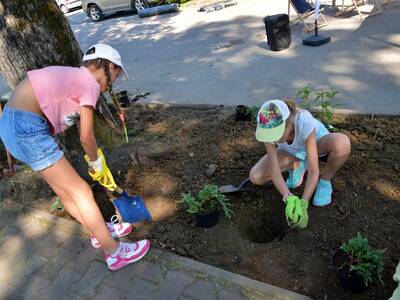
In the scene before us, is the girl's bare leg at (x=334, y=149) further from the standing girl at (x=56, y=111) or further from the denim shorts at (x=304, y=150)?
the standing girl at (x=56, y=111)

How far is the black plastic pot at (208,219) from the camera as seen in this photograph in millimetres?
2791

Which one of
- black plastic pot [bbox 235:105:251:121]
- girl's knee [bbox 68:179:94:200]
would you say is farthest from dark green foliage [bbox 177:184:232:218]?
black plastic pot [bbox 235:105:251:121]

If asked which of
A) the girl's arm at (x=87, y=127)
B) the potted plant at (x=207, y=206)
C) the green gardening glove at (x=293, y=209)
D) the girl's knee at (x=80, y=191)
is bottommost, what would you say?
the potted plant at (x=207, y=206)

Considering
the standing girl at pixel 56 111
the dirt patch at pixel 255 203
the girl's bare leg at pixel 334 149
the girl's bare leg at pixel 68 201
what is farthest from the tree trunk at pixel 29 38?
the girl's bare leg at pixel 334 149

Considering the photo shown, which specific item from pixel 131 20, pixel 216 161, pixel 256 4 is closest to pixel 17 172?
pixel 216 161

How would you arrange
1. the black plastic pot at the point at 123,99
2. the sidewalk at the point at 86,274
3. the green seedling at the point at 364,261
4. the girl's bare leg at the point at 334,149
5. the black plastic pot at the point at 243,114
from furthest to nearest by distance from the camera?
the black plastic pot at the point at 123,99 < the black plastic pot at the point at 243,114 < the girl's bare leg at the point at 334,149 < the sidewalk at the point at 86,274 < the green seedling at the point at 364,261

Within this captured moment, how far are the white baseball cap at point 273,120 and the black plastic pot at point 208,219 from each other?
695 millimetres

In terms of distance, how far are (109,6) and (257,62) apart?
32.9 feet

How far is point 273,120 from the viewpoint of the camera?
2.46 meters

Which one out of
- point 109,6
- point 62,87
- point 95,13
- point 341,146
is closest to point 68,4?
point 95,13

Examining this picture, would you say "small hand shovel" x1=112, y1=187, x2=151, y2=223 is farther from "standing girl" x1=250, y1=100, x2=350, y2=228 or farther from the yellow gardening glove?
"standing girl" x1=250, y1=100, x2=350, y2=228

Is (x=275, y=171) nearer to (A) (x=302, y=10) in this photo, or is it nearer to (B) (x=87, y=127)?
(B) (x=87, y=127)

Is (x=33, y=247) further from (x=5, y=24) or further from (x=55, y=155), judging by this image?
(x=5, y=24)

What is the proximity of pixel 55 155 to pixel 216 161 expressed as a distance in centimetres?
160
